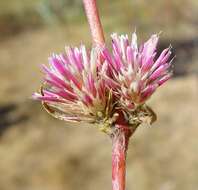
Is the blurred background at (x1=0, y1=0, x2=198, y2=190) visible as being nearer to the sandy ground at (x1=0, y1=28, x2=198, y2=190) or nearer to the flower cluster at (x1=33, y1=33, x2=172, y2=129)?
the sandy ground at (x1=0, y1=28, x2=198, y2=190)

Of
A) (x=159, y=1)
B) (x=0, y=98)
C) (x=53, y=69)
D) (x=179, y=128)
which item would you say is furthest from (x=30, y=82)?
(x=53, y=69)

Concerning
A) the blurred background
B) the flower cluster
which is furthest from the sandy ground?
the flower cluster

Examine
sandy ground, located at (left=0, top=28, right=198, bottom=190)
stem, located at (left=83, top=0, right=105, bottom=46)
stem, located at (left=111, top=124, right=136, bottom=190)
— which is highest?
sandy ground, located at (left=0, top=28, right=198, bottom=190)

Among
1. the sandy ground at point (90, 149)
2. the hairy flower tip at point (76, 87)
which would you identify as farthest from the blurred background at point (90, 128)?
the hairy flower tip at point (76, 87)

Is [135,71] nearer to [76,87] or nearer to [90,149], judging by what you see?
[76,87]

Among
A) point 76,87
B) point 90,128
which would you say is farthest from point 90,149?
point 76,87

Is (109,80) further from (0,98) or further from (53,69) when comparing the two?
(0,98)
